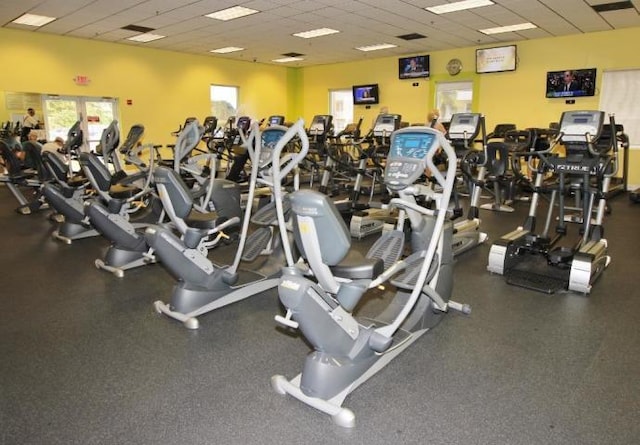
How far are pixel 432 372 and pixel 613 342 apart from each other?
1269 mm

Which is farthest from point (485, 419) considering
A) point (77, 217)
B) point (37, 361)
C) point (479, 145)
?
point (479, 145)

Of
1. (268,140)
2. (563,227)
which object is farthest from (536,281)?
(268,140)

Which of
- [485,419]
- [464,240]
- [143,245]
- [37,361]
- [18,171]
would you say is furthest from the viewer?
[18,171]

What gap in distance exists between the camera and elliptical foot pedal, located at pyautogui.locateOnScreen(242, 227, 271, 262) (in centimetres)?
381

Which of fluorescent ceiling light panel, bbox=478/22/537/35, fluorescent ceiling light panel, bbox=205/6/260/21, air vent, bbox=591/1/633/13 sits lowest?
air vent, bbox=591/1/633/13

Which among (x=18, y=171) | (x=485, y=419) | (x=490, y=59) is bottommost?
(x=485, y=419)

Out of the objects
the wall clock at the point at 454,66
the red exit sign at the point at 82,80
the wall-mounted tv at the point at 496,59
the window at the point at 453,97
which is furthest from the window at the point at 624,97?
the red exit sign at the point at 82,80

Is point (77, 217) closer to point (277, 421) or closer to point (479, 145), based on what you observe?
point (277, 421)

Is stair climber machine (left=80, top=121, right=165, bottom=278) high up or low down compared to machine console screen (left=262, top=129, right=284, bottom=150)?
down

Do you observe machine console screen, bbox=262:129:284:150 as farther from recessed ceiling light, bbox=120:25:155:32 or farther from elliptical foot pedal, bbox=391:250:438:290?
recessed ceiling light, bbox=120:25:155:32

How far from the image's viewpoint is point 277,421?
7.06ft

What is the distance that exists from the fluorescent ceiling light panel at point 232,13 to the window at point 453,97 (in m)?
6.05

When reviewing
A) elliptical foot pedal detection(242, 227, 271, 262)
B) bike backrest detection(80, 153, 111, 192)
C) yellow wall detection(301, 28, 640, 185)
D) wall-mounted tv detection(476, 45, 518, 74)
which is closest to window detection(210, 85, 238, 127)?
yellow wall detection(301, 28, 640, 185)

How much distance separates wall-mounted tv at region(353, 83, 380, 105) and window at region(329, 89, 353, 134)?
0.67 metres
